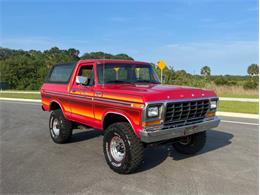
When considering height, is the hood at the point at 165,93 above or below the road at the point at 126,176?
above

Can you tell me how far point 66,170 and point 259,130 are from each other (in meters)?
6.15

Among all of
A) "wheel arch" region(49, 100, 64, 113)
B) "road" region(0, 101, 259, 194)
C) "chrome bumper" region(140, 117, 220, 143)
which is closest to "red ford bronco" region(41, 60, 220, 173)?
"chrome bumper" region(140, 117, 220, 143)

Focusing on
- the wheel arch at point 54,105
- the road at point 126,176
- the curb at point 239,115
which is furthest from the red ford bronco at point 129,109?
the curb at point 239,115

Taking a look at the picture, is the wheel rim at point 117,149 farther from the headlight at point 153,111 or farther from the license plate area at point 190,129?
the license plate area at point 190,129

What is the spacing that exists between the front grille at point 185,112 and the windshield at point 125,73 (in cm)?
157

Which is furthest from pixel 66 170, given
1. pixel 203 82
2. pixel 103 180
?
pixel 203 82

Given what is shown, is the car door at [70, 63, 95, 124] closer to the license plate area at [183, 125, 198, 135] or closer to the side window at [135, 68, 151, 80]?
the side window at [135, 68, 151, 80]

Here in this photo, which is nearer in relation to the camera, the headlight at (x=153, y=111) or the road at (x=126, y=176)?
the road at (x=126, y=176)

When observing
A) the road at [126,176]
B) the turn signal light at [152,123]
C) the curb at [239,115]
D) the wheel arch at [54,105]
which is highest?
the wheel arch at [54,105]

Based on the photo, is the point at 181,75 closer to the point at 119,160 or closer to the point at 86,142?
the point at 86,142

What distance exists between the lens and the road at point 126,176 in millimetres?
4273

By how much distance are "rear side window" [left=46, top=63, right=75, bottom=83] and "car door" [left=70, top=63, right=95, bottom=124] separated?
15.5 inches

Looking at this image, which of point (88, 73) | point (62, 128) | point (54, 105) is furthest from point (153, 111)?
point (54, 105)

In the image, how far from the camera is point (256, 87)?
26.2 metres
